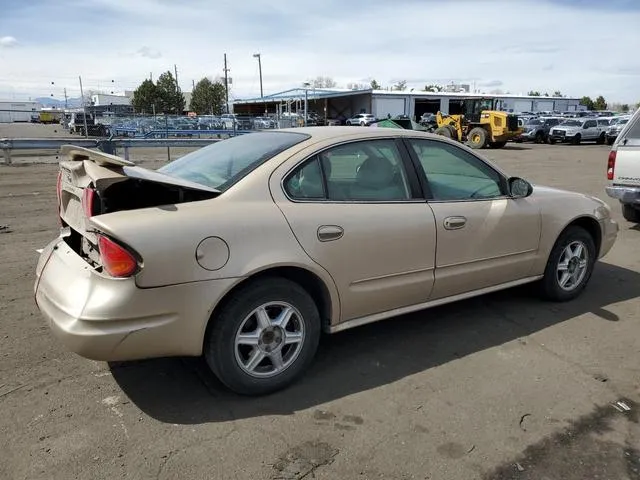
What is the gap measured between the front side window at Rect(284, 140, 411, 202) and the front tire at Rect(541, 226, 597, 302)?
178 cm

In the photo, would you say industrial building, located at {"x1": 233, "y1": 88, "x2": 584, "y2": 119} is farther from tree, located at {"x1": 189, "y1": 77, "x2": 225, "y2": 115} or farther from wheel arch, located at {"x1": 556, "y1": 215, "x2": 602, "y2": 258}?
wheel arch, located at {"x1": 556, "y1": 215, "x2": 602, "y2": 258}

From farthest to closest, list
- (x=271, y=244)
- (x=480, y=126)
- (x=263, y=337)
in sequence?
Answer: (x=480, y=126), (x=263, y=337), (x=271, y=244)

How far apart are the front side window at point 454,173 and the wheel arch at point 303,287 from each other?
1133 mm

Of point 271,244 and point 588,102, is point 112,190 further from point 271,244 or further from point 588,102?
point 588,102

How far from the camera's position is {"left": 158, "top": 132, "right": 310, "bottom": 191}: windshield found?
3328 mm

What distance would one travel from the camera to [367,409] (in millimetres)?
3125

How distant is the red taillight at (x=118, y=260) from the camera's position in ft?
8.87

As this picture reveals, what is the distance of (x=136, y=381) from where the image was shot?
3.38 m

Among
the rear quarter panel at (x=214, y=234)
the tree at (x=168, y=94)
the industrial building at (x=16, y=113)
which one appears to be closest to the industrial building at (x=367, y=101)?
the tree at (x=168, y=94)

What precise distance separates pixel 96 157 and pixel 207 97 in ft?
236

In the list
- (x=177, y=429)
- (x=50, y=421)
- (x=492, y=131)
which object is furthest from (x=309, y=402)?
(x=492, y=131)

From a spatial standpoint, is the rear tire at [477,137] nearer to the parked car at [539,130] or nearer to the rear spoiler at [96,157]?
the parked car at [539,130]

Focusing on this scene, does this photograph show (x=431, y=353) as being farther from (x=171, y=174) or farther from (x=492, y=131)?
(x=492, y=131)

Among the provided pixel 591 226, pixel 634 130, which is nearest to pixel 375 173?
pixel 591 226
